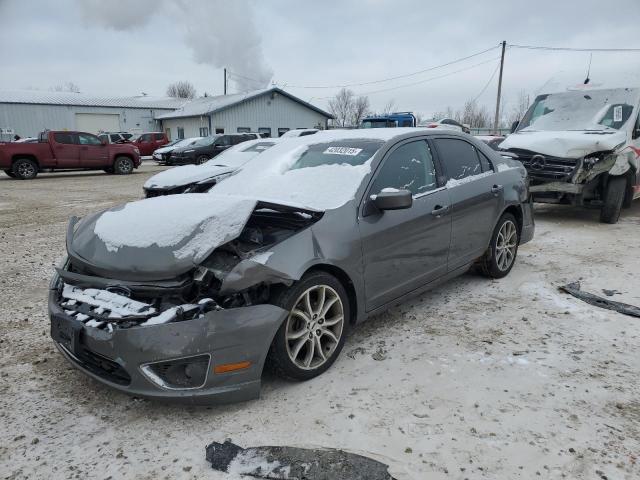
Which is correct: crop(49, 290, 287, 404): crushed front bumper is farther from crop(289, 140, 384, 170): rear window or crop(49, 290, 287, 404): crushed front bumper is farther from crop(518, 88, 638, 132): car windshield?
crop(518, 88, 638, 132): car windshield

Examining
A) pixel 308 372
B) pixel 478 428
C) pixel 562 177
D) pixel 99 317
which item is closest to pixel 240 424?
pixel 308 372

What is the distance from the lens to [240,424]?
2582 mm

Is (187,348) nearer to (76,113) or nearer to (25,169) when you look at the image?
(25,169)

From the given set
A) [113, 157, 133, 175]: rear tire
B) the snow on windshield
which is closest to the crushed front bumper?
the snow on windshield

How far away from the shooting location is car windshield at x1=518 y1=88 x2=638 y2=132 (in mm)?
7949

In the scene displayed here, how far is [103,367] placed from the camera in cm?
267

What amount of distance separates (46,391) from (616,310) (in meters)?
4.41

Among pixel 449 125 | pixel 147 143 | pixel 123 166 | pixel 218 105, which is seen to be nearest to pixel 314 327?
pixel 123 166

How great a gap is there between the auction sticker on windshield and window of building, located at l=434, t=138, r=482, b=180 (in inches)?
33.0

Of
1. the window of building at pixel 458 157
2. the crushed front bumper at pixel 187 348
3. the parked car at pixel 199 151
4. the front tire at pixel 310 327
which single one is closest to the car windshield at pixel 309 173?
the front tire at pixel 310 327

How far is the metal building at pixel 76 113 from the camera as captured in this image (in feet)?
118

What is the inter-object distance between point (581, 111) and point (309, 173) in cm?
676

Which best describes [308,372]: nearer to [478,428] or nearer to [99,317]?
[478,428]

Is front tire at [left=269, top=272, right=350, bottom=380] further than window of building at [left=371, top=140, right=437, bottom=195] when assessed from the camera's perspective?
No
